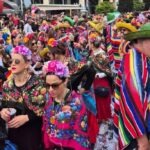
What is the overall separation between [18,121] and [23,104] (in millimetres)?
199

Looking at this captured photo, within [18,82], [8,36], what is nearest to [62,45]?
[18,82]

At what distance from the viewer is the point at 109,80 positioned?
6.55m

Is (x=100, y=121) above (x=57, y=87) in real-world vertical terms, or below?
below

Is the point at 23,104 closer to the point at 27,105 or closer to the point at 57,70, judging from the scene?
the point at 27,105

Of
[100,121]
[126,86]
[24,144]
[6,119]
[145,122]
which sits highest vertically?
[126,86]

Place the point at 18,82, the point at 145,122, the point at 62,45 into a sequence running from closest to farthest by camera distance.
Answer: the point at 145,122
the point at 18,82
the point at 62,45

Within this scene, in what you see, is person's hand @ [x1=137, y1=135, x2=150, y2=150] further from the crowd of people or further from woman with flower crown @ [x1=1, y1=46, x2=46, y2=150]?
woman with flower crown @ [x1=1, y1=46, x2=46, y2=150]

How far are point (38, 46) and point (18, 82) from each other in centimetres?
401

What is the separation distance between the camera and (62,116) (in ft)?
12.9

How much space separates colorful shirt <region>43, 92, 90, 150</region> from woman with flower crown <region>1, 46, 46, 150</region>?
0.98ft

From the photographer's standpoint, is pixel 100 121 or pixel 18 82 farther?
pixel 100 121

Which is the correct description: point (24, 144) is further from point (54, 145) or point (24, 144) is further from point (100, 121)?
point (100, 121)

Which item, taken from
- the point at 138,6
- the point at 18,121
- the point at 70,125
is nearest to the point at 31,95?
the point at 18,121

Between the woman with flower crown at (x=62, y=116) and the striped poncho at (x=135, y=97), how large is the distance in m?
0.87
